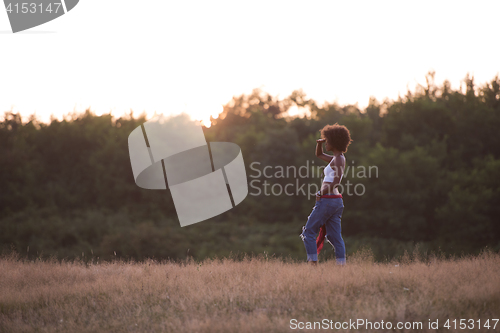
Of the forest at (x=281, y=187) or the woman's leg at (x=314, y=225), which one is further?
the forest at (x=281, y=187)

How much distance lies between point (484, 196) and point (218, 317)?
105ft

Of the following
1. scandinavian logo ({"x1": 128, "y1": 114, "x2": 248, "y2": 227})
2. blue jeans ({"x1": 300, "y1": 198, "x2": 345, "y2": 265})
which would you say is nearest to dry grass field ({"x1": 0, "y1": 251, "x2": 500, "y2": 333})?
blue jeans ({"x1": 300, "y1": 198, "x2": 345, "y2": 265})

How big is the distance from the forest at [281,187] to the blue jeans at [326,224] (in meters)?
23.8

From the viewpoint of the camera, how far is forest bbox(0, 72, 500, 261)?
32.0 meters

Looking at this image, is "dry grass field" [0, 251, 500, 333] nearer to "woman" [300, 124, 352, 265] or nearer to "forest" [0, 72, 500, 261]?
"woman" [300, 124, 352, 265]

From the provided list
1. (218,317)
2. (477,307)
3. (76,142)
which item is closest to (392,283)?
(477,307)

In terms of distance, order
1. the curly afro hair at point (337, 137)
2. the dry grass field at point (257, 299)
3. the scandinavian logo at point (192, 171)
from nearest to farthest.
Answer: the dry grass field at point (257, 299), the curly afro hair at point (337, 137), the scandinavian logo at point (192, 171)

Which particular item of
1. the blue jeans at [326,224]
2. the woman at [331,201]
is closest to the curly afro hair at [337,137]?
the woman at [331,201]

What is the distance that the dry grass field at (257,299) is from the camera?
420 cm

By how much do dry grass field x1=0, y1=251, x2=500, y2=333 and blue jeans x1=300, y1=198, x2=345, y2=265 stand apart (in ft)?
0.87

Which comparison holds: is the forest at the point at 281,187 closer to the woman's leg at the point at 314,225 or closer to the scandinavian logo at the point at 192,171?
the scandinavian logo at the point at 192,171

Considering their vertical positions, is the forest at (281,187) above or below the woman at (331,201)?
below

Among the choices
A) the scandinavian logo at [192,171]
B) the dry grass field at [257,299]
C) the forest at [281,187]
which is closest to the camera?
the dry grass field at [257,299]

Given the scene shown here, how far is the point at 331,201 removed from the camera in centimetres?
567
